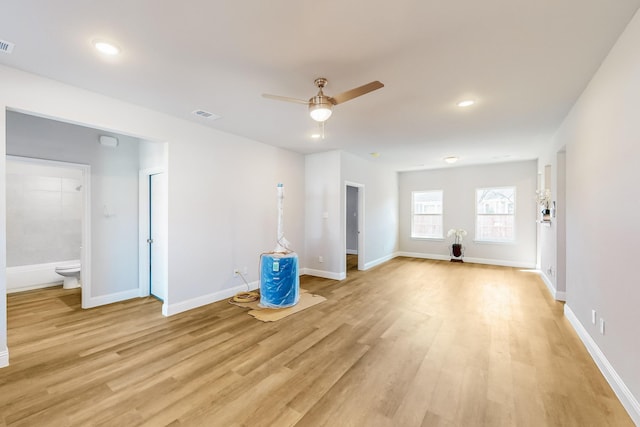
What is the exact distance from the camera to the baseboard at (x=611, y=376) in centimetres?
181

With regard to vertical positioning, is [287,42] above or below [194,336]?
above

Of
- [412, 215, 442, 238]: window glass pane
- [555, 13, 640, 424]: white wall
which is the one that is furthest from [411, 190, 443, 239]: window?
[555, 13, 640, 424]: white wall

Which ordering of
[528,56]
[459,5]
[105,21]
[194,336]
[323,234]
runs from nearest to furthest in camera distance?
[459,5] → [105,21] → [528,56] → [194,336] → [323,234]

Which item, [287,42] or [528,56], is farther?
[528,56]

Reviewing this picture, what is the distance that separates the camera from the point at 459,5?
168cm

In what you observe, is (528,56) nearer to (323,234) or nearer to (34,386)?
(323,234)

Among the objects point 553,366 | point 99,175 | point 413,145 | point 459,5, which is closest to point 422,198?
point 413,145

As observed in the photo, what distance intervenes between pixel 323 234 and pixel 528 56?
14.1ft

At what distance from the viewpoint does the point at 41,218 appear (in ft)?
16.7

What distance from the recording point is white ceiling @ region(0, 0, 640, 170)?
174 cm

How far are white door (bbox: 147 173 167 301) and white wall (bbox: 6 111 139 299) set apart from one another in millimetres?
218

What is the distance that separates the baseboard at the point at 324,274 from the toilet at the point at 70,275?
413cm

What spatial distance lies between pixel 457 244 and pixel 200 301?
21.6 feet

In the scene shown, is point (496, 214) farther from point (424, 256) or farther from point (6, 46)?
point (6, 46)
